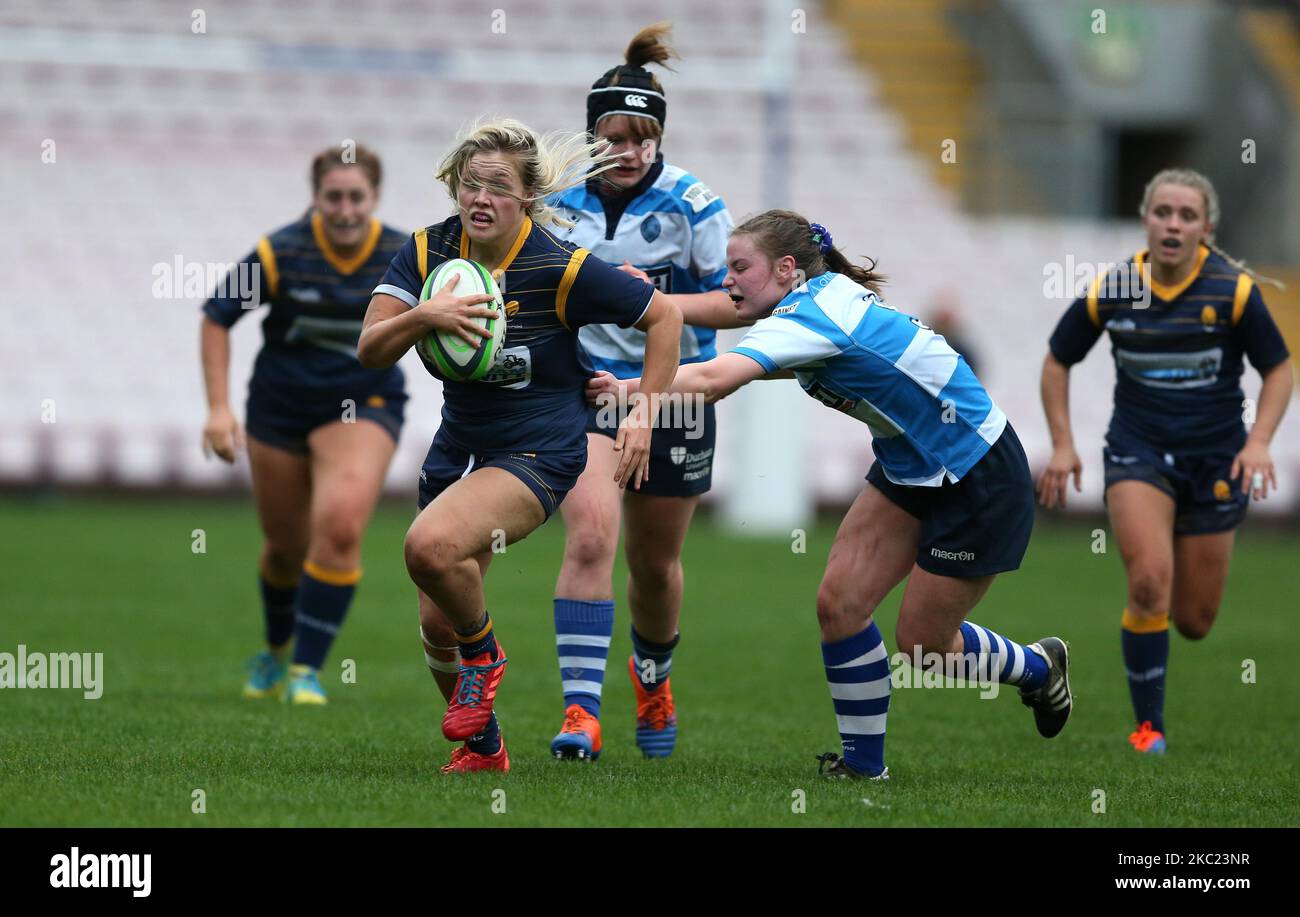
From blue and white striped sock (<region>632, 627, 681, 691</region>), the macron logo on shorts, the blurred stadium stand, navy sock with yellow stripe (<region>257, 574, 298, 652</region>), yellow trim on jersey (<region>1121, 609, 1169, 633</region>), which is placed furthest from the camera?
the blurred stadium stand

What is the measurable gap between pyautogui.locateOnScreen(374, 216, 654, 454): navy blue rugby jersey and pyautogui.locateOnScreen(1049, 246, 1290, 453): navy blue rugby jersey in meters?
2.39

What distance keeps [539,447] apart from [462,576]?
1.68ft

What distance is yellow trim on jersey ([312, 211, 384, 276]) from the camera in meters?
7.47

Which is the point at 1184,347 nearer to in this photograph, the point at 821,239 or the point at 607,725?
the point at 821,239

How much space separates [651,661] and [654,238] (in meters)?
1.55

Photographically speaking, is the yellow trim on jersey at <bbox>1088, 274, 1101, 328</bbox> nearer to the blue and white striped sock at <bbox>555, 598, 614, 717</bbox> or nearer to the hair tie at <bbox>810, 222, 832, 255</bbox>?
the hair tie at <bbox>810, 222, 832, 255</bbox>

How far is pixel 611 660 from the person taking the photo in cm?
953

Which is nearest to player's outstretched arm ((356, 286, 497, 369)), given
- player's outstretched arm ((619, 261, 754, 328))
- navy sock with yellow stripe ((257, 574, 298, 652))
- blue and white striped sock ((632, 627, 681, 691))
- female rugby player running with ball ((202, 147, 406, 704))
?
player's outstretched arm ((619, 261, 754, 328))

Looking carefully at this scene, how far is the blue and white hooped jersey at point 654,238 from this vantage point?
632 centimetres

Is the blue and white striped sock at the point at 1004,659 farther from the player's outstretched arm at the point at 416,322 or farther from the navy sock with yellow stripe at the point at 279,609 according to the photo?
the navy sock with yellow stripe at the point at 279,609

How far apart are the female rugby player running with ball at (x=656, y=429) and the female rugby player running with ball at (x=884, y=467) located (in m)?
0.63

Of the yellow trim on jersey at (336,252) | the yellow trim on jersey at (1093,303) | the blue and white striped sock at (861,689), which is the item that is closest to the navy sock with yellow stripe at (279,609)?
the yellow trim on jersey at (336,252)
